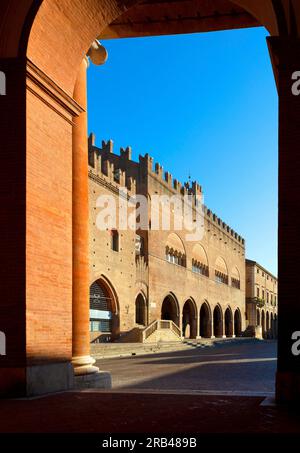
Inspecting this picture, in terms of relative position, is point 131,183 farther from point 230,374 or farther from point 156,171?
point 230,374

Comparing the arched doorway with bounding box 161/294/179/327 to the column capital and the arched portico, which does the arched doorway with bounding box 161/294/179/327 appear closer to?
the arched portico

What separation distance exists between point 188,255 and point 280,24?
41064mm

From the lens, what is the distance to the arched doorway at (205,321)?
52.9 m

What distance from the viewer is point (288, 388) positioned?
6.03 meters

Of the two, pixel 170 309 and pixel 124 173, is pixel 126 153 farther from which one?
pixel 170 309

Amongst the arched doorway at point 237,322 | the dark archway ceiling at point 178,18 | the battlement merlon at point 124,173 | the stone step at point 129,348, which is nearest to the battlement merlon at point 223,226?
the battlement merlon at point 124,173

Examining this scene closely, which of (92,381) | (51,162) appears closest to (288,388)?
(92,381)

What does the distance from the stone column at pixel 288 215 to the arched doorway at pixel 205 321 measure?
46.9 m

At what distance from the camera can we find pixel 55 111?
798 cm

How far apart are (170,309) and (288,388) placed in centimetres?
3876

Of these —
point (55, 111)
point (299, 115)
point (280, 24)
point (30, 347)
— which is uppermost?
point (280, 24)

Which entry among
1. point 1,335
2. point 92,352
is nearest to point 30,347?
point 1,335

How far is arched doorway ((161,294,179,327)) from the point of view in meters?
43.5

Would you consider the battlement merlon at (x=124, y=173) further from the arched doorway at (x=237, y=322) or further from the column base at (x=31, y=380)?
the column base at (x=31, y=380)
